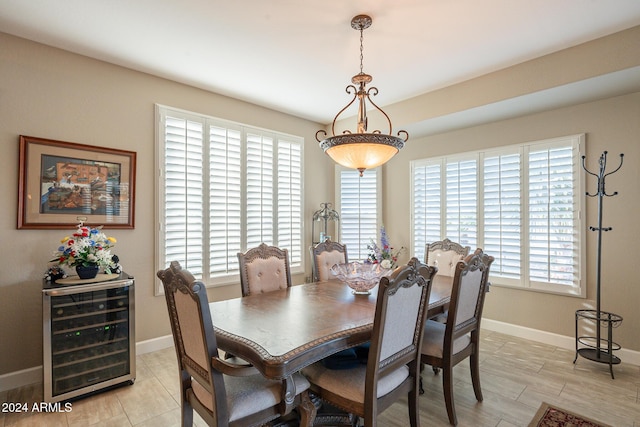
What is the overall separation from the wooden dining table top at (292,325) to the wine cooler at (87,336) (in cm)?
100

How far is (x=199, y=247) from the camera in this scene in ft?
11.8

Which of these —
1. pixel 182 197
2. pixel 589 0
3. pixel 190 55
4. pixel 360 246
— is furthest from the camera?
pixel 360 246

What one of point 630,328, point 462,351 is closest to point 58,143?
point 462,351

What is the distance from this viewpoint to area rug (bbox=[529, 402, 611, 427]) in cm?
213

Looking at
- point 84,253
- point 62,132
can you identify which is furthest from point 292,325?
point 62,132

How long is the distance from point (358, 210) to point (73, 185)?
350 centimetres

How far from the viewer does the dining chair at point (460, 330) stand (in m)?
2.14

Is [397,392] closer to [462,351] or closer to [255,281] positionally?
[462,351]

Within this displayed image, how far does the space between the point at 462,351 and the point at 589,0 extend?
253 centimetres

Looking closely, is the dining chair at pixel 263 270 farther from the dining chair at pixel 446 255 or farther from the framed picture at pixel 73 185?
the dining chair at pixel 446 255

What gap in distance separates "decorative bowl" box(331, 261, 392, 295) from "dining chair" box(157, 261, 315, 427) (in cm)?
88

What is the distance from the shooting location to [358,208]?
5.00 m

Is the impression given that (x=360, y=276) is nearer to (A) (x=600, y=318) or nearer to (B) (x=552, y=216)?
(A) (x=600, y=318)

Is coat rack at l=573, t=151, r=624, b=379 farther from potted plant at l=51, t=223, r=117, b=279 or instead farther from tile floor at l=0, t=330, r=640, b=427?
potted plant at l=51, t=223, r=117, b=279
